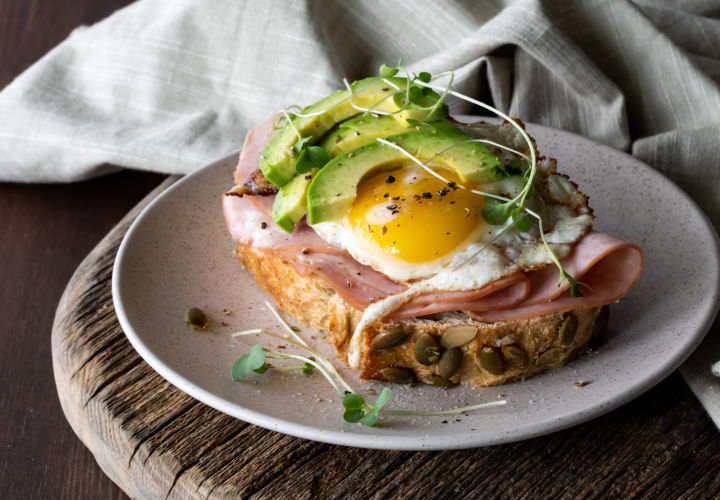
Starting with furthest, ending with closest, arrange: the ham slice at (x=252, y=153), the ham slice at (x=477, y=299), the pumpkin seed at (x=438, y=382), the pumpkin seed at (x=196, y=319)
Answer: the ham slice at (x=252, y=153), the pumpkin seed at (x=196, y=319), the pumpkin seed at (x=438, y=382), the ham slice at (x=477, y=299)

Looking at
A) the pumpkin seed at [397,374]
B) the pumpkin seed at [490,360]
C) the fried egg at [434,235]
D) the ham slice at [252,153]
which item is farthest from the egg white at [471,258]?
the ham slice at [252,153]

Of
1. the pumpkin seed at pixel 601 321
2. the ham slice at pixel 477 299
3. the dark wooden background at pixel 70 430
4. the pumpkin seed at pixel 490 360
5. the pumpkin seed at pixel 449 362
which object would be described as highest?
the ham slice at pixel 477 299

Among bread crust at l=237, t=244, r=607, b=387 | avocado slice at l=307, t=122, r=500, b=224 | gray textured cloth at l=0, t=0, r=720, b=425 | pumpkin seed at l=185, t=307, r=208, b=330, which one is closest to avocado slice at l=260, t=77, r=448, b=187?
avocado slice at l=307, t=122, r=500, b=224

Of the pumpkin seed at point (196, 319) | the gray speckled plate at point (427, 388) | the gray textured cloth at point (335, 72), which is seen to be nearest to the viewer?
the gray speckled plate at point (427, 388)

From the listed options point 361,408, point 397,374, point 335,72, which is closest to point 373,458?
point 361,408

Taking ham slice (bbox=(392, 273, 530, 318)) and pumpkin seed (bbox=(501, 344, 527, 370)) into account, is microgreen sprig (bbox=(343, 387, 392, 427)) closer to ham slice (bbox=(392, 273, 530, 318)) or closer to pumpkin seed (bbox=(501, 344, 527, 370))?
ham slice (bbox=(392, 273, 530, 318))

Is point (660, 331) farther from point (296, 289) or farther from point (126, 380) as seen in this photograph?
point (126, 380)

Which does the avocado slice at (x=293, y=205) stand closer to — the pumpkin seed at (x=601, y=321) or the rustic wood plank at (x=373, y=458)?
the rustic wood plank at (x=373, y=458)
